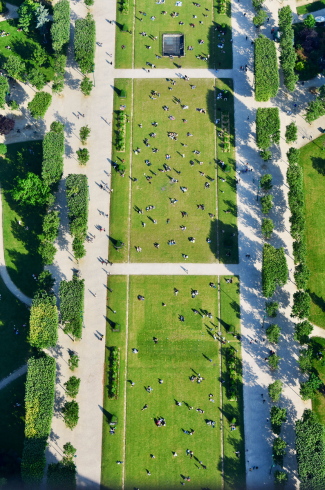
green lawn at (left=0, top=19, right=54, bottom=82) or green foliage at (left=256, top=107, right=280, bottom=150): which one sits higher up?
green lawn at (left=0, top=19, right=54, bottom=82)

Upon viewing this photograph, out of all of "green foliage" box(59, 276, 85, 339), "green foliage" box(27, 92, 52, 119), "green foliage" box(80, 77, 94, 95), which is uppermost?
"green foliage" box(80, 77, 94, 95)

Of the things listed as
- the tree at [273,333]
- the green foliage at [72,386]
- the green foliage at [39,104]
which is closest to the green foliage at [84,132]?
the green foliage at [39,104]

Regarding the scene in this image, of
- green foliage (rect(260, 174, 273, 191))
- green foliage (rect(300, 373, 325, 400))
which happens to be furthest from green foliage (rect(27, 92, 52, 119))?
green foliage (rect(300, 373, 325, 400))

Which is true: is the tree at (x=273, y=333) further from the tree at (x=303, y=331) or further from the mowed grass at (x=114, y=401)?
the mowed grass at (x=114, y=401)

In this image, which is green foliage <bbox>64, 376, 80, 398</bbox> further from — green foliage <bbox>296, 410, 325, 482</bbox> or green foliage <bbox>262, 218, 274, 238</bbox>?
green foliage <bbox>262, 218, 274, 238</bbox>

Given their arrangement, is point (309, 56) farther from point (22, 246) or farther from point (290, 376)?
point (22, 246)

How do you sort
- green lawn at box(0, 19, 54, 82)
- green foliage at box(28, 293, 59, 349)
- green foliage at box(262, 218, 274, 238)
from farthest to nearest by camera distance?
green lawn at box(0, 19, 54, 82) < green foliage at box(262, 218, 274, 238) < green foliage at box(28, 293, 59, 349)
